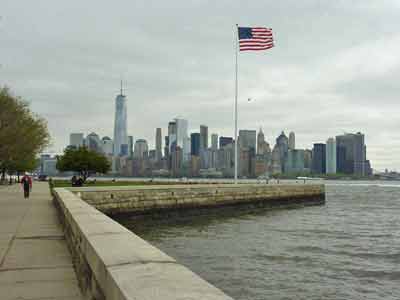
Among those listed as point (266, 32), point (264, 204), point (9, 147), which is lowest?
point (264, 204)

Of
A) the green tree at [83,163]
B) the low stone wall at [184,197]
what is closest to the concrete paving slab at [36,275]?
the low stone wall at [184,197]

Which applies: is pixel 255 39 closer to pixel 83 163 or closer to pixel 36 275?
pixel 36 275

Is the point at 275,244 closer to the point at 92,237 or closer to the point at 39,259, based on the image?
the point at 39,259

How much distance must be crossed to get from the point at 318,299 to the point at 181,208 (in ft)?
79.0

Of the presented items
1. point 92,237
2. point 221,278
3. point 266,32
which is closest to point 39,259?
point 92,237

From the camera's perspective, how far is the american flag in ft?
124

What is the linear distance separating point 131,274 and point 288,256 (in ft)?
45.0

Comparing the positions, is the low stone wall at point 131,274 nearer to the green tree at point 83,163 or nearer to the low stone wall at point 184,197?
the low stone wall at point 184,197

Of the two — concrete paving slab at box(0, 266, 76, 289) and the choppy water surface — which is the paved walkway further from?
the choppy water surface

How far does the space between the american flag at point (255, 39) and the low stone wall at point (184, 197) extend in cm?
1210

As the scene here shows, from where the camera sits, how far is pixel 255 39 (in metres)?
38.2

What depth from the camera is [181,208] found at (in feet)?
115

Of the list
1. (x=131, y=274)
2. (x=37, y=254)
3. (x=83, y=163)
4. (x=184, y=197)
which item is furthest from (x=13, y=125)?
(x=83, y=163)

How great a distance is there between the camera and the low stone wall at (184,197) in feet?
94.5
